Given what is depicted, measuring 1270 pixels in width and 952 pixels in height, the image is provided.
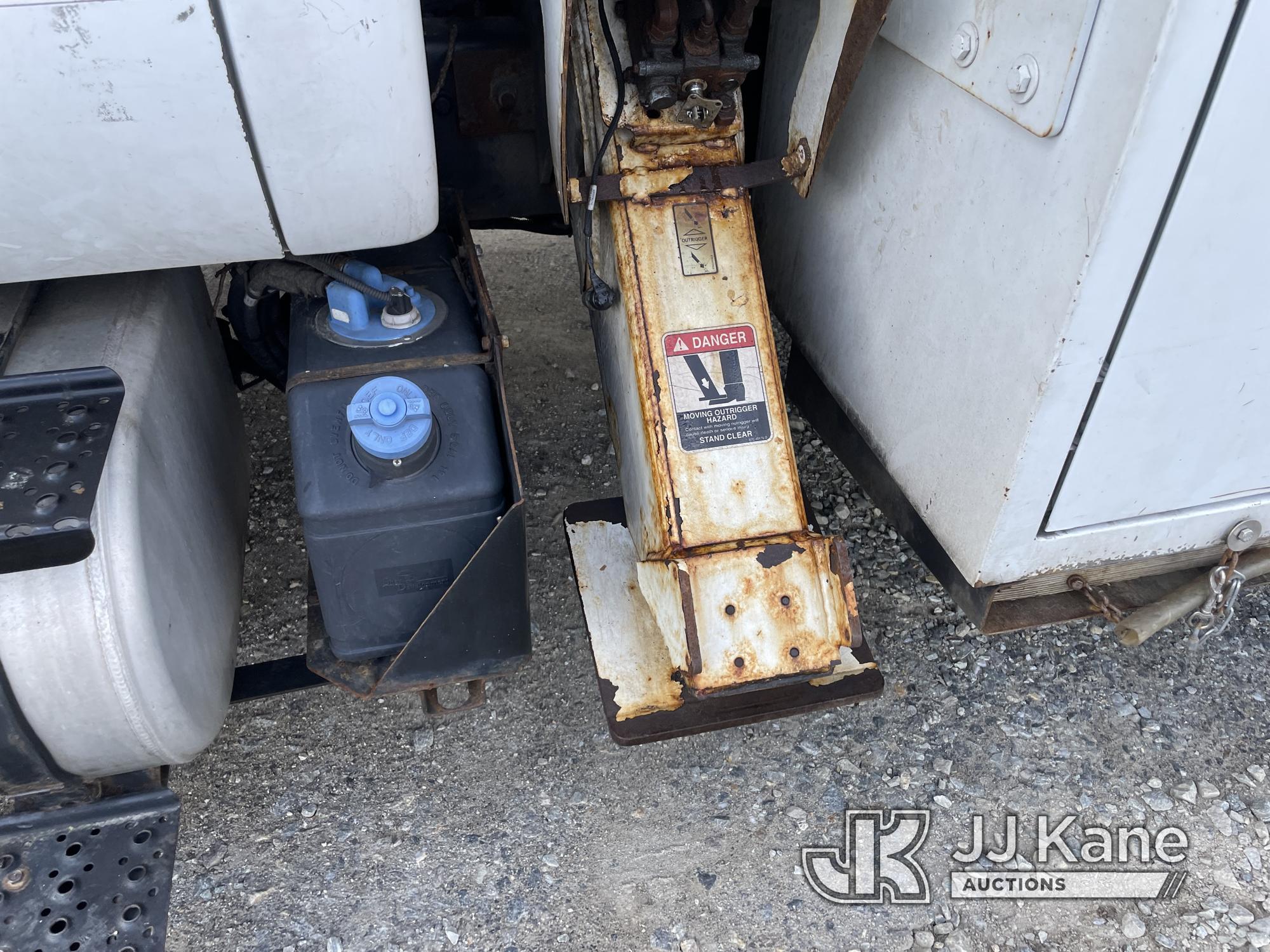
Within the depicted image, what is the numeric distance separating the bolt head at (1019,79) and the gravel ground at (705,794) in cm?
117

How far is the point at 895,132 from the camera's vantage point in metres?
1.35

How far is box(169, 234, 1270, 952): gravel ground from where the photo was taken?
1516 mm

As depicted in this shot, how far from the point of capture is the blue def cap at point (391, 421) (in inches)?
49.3

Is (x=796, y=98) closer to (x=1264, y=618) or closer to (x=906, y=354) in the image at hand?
(x=906, y=354)

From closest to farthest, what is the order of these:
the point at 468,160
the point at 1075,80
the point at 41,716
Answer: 1. the point at 1075,80
2. the point at 41,716
3. the point at 468,160

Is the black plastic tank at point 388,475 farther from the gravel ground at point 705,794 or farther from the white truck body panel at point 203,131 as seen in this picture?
the gravel ground at point 705,794

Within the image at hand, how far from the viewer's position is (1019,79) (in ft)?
3.45

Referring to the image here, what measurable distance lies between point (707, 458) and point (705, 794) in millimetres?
653

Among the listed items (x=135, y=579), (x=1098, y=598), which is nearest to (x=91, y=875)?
(x=135, y=579)

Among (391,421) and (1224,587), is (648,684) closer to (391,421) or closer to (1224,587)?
(391,421)

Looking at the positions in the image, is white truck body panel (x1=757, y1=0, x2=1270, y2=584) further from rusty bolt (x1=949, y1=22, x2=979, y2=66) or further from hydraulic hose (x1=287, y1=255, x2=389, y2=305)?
hydraulic hose (x1=287, y1=255, x2=389, y2=305)

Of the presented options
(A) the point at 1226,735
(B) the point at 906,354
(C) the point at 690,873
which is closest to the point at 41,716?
(C) the point at 690,873

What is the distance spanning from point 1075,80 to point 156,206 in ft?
3.35

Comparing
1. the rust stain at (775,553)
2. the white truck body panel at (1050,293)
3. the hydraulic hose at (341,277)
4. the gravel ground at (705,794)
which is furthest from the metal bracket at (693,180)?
the gravel ground at (705,794)
